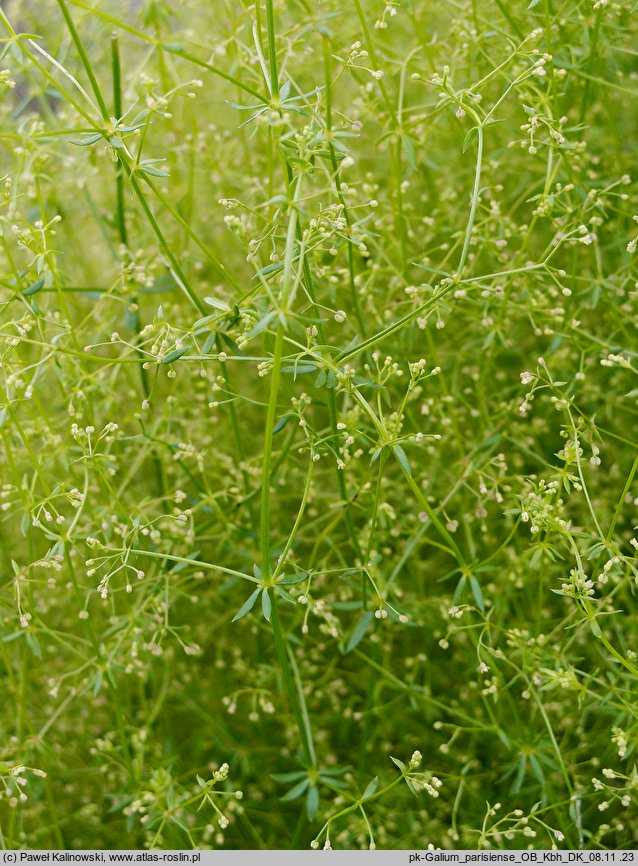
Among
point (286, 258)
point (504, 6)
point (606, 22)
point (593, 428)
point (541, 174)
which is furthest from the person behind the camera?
point (541, 174)

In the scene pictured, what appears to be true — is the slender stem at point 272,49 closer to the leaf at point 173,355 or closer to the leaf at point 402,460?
the leaf at point 173,355

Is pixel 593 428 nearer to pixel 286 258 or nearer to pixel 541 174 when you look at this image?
pixel 286 258

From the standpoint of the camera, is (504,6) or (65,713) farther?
(65,713)

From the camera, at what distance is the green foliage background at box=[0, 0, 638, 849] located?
161cm

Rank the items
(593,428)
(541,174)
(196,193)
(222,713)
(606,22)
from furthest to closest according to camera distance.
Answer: (196,193) < (222,713) < (541,174) < (606,22) < (593,428)

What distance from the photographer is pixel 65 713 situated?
2.16 meters

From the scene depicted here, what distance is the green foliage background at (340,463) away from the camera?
161 cm

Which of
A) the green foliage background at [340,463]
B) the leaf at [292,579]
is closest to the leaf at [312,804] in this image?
the green foliage background at [340,463]

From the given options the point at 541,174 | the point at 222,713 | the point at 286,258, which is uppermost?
the point at 286,258

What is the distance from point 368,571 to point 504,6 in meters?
1.06

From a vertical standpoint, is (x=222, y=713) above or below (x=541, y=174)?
below

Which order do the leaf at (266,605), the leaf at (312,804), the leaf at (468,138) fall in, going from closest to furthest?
the leaf at (266,605), the leaf at (468,138), the leaf at (312,804)
